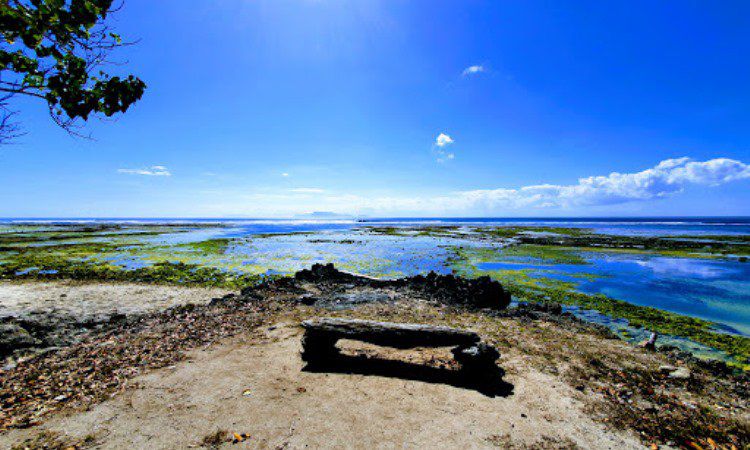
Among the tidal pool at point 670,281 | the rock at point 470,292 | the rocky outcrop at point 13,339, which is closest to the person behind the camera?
the rocky outcrop at point 13,339

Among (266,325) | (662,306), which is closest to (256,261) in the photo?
(266,325)

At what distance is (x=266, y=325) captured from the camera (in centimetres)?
1066

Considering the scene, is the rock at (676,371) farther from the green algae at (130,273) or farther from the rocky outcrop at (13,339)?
the green algae at (130,273)

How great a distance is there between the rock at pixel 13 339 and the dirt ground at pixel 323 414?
5.43 metres

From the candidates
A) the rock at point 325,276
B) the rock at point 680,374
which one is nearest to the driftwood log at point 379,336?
the rock at point 680,374

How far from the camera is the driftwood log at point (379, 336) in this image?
24.8 ft

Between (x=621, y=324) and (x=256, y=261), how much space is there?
2784 centimetres

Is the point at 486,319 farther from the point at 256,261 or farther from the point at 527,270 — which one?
the point at 256,261

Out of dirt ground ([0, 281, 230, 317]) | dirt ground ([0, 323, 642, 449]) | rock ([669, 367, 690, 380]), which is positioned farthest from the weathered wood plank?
dirt ground ([0, 281, 230, 317])

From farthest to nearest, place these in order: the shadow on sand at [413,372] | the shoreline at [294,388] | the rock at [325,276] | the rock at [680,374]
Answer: the rock at [325,276] < the rock at [680,374] < the shadow on sand at [413,372] < the shoreline at [294,388]

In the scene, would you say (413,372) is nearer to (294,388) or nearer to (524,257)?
(294,388)

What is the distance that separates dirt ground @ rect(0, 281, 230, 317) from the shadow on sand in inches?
423

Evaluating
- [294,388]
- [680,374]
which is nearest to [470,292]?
[680,374]

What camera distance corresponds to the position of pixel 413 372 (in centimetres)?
750
